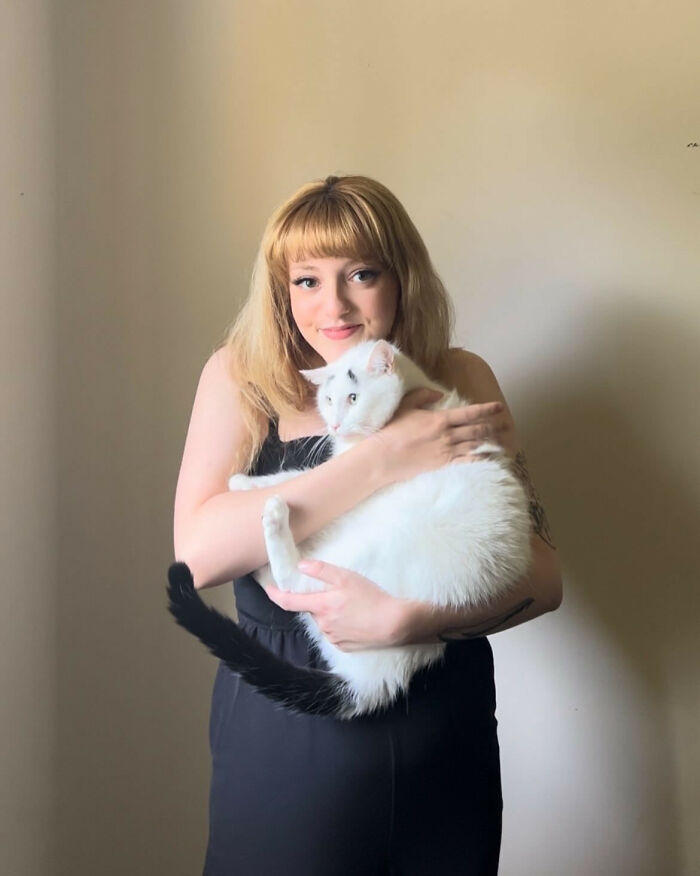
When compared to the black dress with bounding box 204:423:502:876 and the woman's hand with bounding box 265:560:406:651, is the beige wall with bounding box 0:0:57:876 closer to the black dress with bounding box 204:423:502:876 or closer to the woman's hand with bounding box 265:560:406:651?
the black dress with bounding box 204:423:502:876

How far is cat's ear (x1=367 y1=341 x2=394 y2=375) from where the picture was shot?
2.89 ft

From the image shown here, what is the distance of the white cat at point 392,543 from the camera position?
0.81 metres

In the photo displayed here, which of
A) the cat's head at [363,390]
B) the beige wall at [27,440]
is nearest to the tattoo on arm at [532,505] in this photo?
the cat's head at [363,390]

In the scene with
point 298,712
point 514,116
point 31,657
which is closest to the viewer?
point 298,712

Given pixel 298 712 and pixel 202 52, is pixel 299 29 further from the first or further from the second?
pixel 298 712

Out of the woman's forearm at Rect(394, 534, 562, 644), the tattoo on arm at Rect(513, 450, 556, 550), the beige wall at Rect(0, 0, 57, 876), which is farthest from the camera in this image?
the beige wall at Rect(0, 0, 57, 876)

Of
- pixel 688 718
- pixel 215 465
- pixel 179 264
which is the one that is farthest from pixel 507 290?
pixel 688 718

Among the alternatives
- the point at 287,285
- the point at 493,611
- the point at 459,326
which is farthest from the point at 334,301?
the point at 459,326

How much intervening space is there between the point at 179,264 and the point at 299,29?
0.54 m

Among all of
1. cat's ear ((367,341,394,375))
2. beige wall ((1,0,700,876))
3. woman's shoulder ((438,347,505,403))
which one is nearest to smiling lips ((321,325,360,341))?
cat's ear ((367,341,394,375))

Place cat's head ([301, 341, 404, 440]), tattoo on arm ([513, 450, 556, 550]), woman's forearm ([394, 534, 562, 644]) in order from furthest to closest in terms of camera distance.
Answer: tattoo on arm ([513, 450, 556, 550]) < cat's head ([301, 341, 404, 440]) < woman's forearm ([394, 534, 562, 644])

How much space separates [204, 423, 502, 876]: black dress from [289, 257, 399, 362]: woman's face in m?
0.18

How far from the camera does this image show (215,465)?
0.97 meters

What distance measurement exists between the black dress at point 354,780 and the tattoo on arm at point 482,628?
8cm
